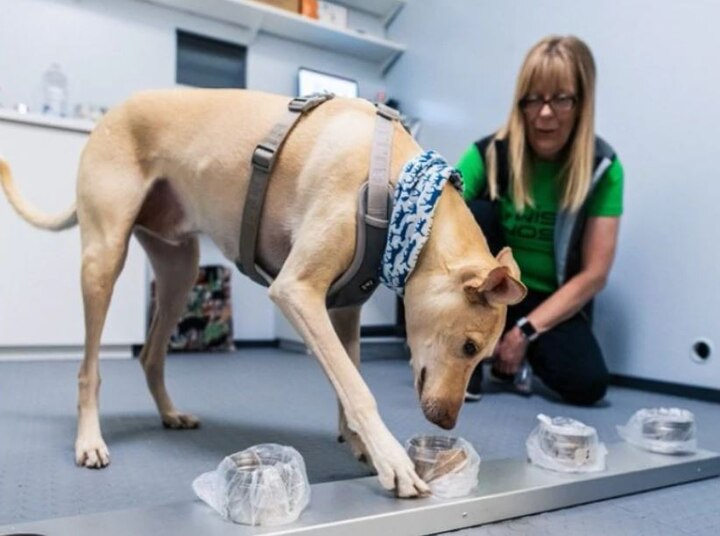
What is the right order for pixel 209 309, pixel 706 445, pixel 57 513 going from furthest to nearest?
pixel 209 309
pixel 706 445
pixel 57 513

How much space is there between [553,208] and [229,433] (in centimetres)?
128

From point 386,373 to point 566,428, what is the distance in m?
1.34

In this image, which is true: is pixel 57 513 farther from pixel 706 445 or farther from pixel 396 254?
pixel 706 445

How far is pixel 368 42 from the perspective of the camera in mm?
3666

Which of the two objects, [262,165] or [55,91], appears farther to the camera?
[55,91]

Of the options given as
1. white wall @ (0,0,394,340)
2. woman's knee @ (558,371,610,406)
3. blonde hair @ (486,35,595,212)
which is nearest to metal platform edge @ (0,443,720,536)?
woman's knee @ (558,371,610,406)

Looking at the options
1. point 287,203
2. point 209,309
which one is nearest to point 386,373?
point 209,309

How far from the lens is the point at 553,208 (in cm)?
208

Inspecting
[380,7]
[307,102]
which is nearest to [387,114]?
[307,102]

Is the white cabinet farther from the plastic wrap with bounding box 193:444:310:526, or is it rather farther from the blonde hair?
the plastic wrap with bounding box 193:444:310:526

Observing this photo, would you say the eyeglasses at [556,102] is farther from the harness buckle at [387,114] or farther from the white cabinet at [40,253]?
the white cabinet at [40,253]

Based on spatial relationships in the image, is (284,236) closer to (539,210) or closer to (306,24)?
(539,210)

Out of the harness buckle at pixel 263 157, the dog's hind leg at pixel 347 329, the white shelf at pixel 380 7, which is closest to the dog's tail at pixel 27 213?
the harness buckle at pixel 263 157

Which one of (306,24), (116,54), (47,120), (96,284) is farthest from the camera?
(306,24)
